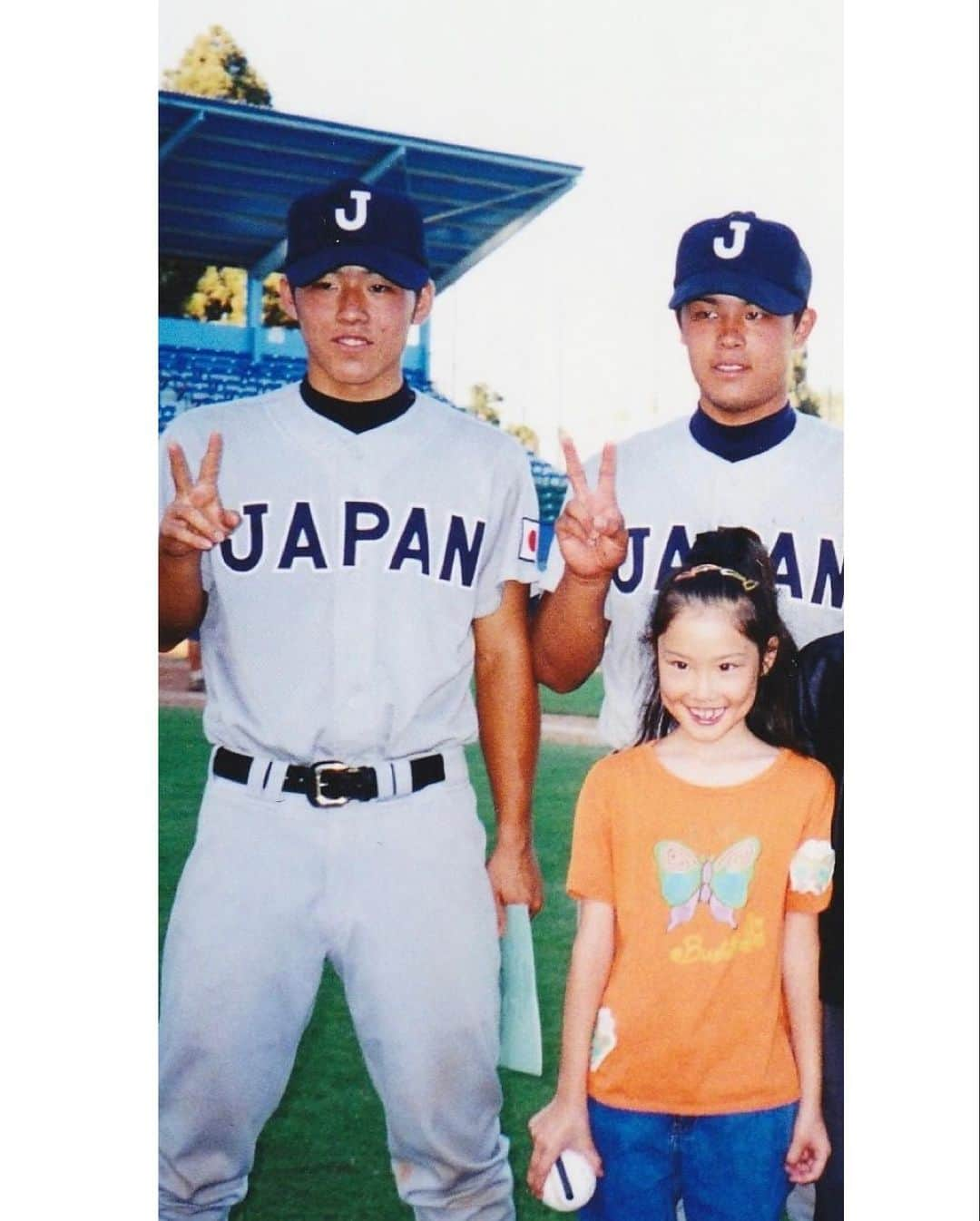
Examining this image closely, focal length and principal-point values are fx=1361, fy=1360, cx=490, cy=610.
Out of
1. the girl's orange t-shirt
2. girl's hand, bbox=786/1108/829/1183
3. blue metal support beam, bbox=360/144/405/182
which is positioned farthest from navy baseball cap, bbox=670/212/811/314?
girl's hand, bbox=786/1108/829/1183

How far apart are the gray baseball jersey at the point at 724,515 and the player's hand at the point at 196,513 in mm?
580

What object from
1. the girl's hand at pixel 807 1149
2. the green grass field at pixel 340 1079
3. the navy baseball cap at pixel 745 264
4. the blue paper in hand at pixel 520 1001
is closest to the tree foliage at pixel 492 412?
the navy baseball cap at pixel 745 264

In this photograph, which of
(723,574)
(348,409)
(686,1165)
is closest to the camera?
(686,1165)

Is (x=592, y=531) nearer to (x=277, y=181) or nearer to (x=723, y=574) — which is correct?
(x=723, y=574)

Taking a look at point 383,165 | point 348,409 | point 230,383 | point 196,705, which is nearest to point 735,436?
point 348,409

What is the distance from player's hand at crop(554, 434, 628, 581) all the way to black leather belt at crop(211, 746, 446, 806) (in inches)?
16.9

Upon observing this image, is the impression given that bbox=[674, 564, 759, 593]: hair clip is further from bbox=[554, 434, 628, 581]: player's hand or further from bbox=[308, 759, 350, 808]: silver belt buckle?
bbox=[308, 759, 350, 808]: silver belt buckle

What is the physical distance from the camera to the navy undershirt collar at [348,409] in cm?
245

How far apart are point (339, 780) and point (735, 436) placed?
0.94 metres

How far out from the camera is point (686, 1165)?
2.24m

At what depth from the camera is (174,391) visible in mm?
2498
